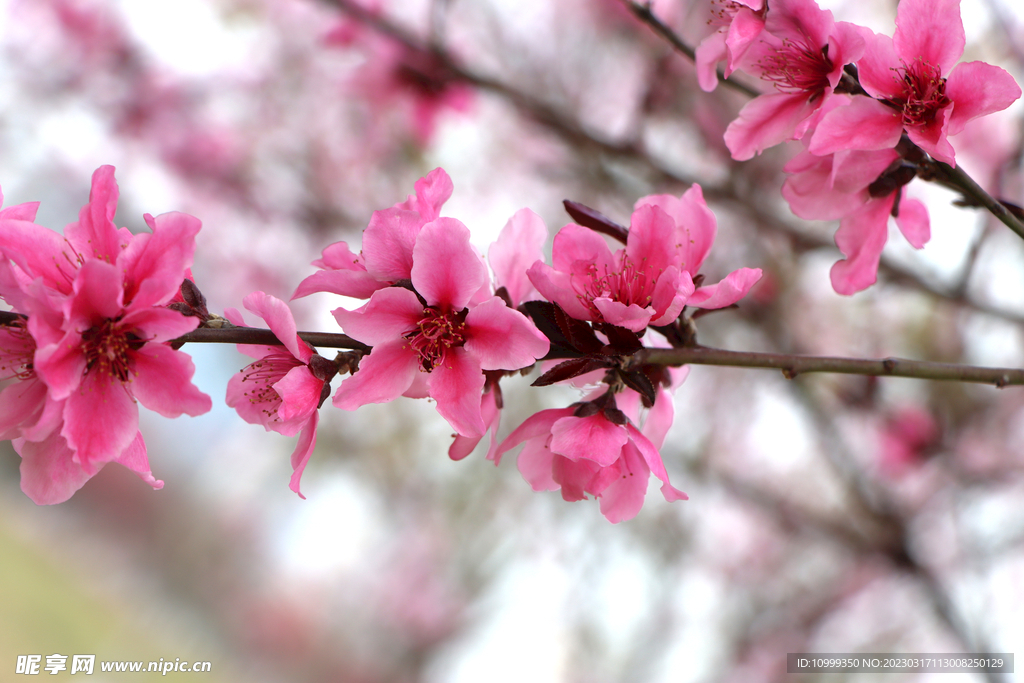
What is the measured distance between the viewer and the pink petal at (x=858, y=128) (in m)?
0.57

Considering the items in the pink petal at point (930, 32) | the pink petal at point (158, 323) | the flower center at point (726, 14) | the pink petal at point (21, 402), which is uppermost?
the flower center at point (726, 14)

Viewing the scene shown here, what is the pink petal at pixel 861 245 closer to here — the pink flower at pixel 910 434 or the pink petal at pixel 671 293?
the pink petal at pixel 671 293

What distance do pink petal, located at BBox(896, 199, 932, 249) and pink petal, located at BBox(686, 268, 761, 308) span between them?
29 cm

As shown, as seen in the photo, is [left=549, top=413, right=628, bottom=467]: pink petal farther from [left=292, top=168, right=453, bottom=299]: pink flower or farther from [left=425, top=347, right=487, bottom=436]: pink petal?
[left=292, top=168, right=453, bottom=299]: pink flower

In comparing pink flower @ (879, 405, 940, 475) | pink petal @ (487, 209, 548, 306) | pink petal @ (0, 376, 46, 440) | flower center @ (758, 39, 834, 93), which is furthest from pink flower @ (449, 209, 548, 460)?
pink flower @ (879, 405, 940, 475)

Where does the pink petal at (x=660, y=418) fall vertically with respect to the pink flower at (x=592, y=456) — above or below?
above

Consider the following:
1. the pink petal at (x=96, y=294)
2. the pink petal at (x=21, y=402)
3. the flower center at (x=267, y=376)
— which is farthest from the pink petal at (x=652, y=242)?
the pink petal at (x=21, y=402)

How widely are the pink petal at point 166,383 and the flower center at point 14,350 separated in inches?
4.0

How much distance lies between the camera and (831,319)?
2725 mm

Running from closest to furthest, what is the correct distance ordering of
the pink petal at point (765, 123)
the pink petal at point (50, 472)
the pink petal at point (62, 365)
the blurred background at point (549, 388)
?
1. the pink petal at point (62, 365)
2. the pink petal at point (50, 472)
3. the pink petal at point (765, 123)
4. the blurred background at point (549, 388)

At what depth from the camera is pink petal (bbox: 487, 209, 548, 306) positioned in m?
0.64

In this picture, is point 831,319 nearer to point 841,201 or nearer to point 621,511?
point 841,201

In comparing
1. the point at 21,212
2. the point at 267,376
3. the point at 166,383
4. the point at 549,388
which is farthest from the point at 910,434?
the point at 21,212

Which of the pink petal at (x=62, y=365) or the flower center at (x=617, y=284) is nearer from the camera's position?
the pink petal at (x=62, y=365)
